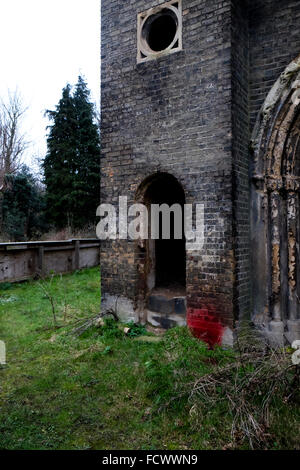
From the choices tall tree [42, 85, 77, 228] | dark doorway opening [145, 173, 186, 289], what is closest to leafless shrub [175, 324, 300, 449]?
dark doorway opening [145, 173, 186, 289]

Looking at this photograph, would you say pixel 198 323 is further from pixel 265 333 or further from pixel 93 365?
pixel 93 365

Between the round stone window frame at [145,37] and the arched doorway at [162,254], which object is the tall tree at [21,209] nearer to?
the arched doorway at [162,254]

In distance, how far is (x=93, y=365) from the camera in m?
4.69

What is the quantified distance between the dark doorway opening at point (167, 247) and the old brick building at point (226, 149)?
29 cm

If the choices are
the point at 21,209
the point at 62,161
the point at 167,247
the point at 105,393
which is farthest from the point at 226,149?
the point at 62,161

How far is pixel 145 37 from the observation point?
6027 millimetres

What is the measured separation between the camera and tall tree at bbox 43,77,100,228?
69.8 ft

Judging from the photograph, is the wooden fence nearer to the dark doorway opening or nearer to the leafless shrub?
the dark doorway opening

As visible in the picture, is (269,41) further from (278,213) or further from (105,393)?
(105,393)

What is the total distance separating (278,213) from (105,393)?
370cm

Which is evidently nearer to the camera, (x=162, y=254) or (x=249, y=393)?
(x=249, y=393)

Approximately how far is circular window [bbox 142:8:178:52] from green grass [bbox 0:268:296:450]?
520 centimetres

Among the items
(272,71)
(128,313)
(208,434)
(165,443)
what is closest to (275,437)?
(208,434)

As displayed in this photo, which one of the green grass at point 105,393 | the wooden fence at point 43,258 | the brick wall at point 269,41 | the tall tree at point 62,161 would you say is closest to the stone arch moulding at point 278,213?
the brick wall at point 269,41
